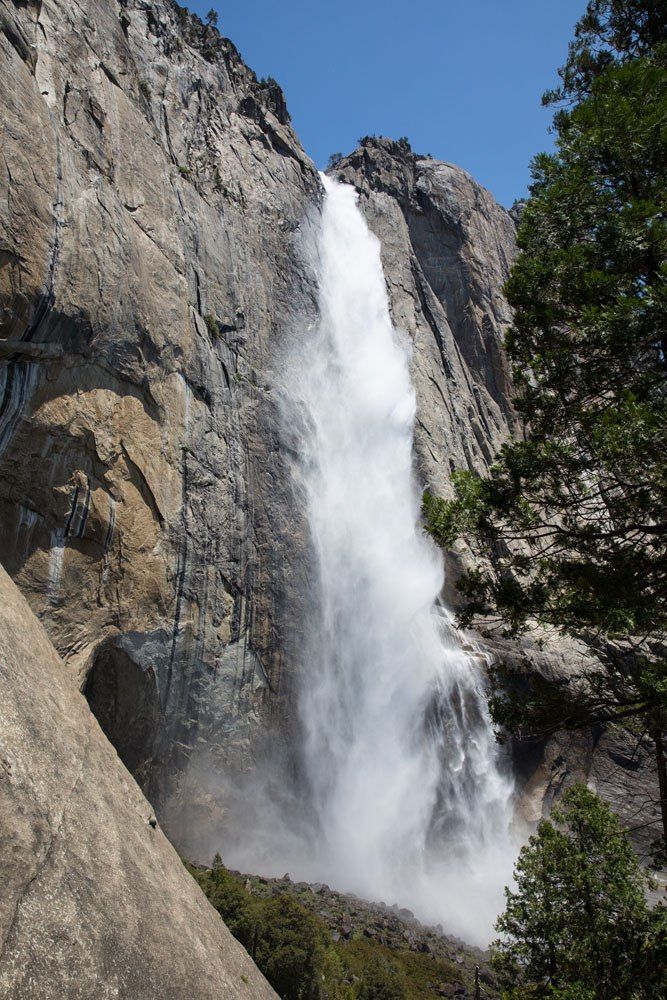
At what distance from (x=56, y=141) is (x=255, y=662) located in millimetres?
15709

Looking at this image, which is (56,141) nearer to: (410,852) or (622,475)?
(622,475)

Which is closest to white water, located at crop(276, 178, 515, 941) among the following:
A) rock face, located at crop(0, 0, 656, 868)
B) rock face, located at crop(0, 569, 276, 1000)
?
rock face, located at crop(0, 0, 656, 868)

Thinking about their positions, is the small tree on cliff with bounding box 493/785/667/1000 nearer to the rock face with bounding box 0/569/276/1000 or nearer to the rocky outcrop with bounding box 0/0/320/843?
the rock face with bounding box 0/569/276/1000

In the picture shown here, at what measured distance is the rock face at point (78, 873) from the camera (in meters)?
3.22

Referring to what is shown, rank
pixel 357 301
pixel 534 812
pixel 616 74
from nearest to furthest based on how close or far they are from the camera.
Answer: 1. pixel 616 74
2. pixel 534 812
3. pixel 357 301

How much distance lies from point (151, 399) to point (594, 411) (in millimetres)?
13550

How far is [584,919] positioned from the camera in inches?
371

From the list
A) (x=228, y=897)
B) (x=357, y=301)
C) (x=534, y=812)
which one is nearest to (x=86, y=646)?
(x=228, y=897)

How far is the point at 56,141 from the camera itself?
1644 cm

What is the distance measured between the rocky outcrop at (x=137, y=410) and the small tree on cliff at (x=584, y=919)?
412 inches

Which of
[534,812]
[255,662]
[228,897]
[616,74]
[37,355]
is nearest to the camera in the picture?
[616,74]

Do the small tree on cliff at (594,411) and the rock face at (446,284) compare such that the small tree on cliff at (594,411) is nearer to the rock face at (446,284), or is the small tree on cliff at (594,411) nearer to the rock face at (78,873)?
the rock face at (78,873)

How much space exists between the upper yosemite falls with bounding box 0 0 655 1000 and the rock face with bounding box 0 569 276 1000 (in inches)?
1.7

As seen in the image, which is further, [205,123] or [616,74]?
[205,123]
